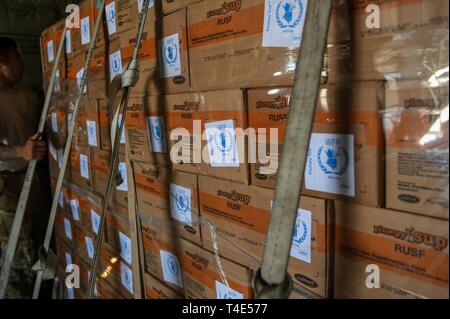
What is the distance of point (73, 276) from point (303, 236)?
1.48 m

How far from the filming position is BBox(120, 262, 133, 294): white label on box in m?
1.33

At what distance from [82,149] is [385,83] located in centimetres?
128

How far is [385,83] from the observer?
1.95ft

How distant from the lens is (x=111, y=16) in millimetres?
1229

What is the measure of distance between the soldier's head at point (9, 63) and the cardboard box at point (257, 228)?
1551 millimetres

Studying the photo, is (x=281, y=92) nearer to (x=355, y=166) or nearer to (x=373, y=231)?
(x=355, y=166)

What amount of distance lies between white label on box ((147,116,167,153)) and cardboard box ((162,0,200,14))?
0.28m

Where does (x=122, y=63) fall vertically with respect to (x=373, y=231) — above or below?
above

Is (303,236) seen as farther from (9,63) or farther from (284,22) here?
(9,63)

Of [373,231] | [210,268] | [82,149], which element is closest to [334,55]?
[373,231]

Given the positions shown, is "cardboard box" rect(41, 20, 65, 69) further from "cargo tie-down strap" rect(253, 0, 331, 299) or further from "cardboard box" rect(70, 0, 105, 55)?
"cargo tie-down strap" rect(253, 0, 331, 299)

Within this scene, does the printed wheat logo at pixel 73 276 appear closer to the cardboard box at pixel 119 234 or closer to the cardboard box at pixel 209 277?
the cardboard box at pixel 119 234

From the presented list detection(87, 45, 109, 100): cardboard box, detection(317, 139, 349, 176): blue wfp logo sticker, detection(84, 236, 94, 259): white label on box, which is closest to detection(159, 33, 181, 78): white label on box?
detection(87, 45, 109, 100): cardboard box
